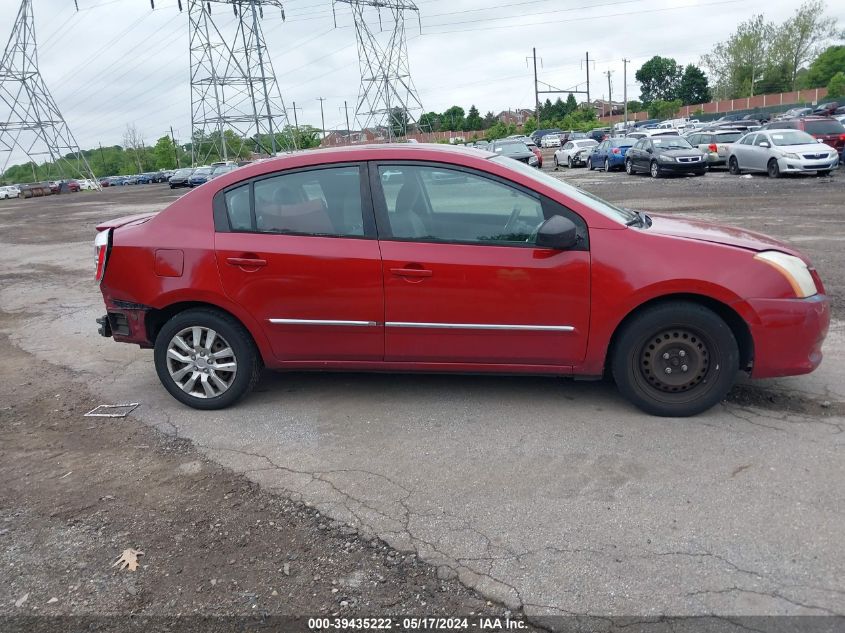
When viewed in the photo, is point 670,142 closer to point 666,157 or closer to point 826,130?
point 666,157

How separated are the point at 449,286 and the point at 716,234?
1749mm

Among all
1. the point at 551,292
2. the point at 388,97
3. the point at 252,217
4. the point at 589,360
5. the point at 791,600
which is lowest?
the point at 791,600

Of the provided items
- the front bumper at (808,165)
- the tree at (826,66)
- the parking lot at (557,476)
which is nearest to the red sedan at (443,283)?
the parking lot at (557,476)

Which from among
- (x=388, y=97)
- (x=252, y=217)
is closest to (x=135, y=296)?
(x=252, y=217)

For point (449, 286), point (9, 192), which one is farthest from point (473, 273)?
point (9, 192)

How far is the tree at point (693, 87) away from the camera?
105312 millimetres

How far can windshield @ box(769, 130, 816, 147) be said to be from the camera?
20594mm

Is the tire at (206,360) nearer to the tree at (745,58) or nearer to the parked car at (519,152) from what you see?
the parked car at (519,152)

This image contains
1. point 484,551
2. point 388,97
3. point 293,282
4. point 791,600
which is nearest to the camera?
point 791,600

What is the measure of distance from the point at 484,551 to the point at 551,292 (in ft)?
5.66

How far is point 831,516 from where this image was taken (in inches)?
123

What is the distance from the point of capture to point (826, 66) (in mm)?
76750

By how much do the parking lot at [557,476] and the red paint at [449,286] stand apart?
370 mm

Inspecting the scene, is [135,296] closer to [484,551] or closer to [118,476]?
[118,476]
